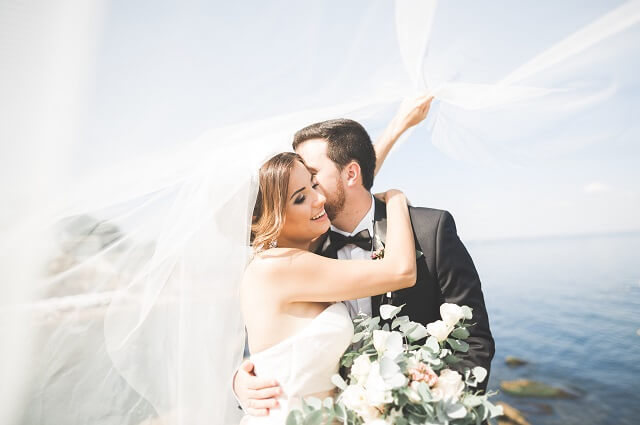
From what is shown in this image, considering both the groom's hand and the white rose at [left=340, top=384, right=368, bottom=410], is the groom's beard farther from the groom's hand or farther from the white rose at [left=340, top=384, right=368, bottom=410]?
the white rose at [left=340, top=384, right=368, bottom=410]

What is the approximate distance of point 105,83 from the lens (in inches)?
88.7

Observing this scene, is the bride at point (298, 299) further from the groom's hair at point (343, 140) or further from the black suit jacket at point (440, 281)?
the groom's hair at point (343, 140)

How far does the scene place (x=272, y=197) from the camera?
2469 mm

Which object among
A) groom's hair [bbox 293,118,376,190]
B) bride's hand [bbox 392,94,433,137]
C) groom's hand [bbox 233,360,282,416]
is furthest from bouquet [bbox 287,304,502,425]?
bride's hand [bbox 392,94,433,137]

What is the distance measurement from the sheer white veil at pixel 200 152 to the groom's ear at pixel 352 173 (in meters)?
0.40

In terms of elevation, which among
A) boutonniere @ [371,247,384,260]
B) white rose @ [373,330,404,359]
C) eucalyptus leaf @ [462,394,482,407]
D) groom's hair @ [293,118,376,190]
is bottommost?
eucalyptus leaf @ [462,394,482,407]

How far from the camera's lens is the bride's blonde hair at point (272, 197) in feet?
8.04

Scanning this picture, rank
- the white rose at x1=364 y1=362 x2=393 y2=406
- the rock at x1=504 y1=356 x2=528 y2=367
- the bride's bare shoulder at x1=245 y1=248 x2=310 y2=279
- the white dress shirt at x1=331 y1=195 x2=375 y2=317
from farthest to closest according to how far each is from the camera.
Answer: the rock at x1=504 y1=356 x2=528 y2=367, the white dress shirt at x1=331 y1=195 x2=375 y2=317, the bride's bare shoulder at x1=245 y1=248 x2=310 y2=279, the white rose at x1=364 y1=362 x2=393 y2=406

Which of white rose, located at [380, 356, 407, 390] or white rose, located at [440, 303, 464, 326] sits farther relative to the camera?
white rose, located at [440, 303, 464, 326]

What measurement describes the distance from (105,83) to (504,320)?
26.5 m

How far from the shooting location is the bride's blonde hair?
2.45m

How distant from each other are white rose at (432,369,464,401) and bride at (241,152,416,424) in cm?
61

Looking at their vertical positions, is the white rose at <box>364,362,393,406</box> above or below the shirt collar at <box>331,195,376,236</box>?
below

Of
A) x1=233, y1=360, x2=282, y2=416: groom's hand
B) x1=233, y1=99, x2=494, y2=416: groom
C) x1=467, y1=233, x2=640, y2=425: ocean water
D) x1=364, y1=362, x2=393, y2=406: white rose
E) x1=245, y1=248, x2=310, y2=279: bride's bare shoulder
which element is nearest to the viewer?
x1=364, y1=362, x2=393, y2=406: white rose
